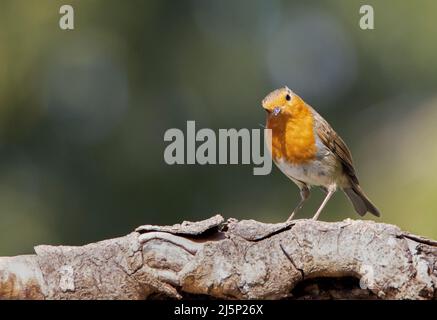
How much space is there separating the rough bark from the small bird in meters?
1.92

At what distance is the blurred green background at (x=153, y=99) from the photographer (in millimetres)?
9641

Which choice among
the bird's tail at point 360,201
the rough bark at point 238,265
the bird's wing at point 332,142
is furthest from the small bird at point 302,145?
the rough bark at point 238,265

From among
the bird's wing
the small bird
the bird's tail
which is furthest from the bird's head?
the bird's tail

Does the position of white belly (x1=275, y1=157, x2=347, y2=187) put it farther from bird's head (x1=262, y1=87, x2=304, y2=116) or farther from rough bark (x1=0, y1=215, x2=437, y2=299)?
rough bark (x1=0, y1=215, x2=437, y2=299)

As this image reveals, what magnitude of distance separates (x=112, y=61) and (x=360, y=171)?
4.22 m

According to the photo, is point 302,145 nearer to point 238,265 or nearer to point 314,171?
point 314,171

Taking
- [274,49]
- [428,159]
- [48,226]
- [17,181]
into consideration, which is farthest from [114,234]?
[428,159]

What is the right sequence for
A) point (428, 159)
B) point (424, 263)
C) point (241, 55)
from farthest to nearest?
point (241, 55) < point (428, 159) < point (424, 263)

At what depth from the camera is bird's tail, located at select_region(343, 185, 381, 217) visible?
21.2 feet

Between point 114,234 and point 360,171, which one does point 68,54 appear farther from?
point 360,171

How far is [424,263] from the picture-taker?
137 inches

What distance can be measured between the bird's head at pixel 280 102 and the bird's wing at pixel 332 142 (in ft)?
1.00

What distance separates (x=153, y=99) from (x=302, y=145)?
5.20 meters

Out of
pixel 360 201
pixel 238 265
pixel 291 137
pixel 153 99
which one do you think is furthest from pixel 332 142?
pixel 153 99
